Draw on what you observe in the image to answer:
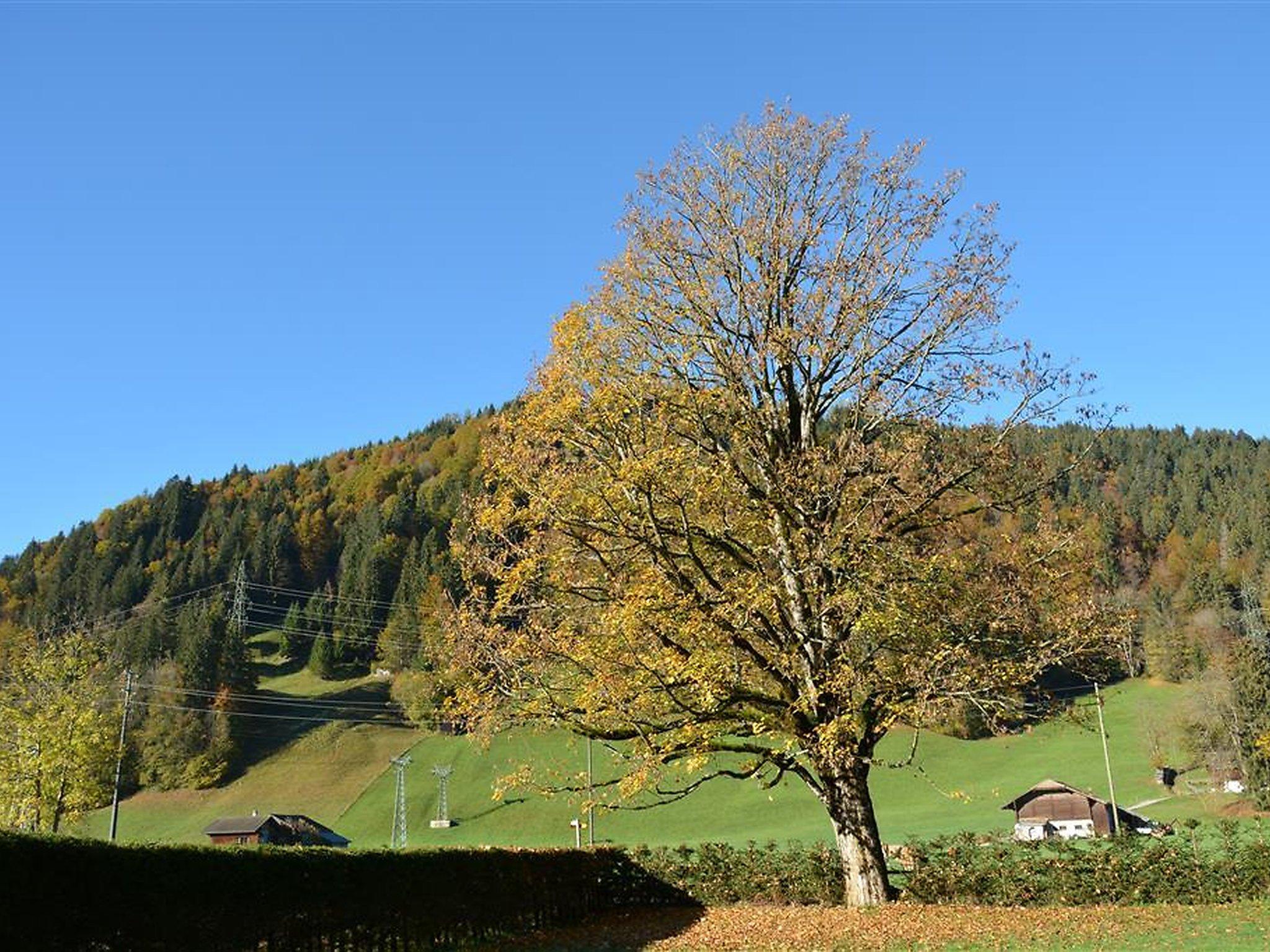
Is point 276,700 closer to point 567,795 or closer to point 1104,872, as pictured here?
point 567,795

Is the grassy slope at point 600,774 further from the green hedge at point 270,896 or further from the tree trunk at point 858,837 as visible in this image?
the tree trunk at point 858,837

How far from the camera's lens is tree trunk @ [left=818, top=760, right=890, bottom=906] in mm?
17406

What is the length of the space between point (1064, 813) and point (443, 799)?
45.0 meters

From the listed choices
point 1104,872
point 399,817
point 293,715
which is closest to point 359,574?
point 293,715

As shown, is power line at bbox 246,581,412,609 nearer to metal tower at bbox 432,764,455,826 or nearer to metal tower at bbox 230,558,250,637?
metal tower at bbox 230,558,250,637

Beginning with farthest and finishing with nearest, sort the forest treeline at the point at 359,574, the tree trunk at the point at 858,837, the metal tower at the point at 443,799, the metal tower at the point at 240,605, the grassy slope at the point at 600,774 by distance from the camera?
the metal tower at the point at 240,605 → the forest treeline at the point at 359,574 → the metal tower at the point at 443,799 → the grassy slope at the point at 600,774 → the tree trunk at the point at 858,837

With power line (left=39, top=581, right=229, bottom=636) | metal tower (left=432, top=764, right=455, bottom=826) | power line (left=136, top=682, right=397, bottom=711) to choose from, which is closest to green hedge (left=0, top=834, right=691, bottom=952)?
metal tower (left=432, top=764, right=455, bottom=826)

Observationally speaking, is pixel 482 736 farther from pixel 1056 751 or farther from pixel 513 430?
pixel 1056 751

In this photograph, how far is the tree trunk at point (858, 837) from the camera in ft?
57.1

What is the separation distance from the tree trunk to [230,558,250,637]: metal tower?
4304 inches

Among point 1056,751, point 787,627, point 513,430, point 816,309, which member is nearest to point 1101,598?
point 787,627

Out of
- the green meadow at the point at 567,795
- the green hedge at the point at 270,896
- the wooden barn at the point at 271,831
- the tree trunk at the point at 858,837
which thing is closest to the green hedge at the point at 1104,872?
the tree trunk at the point at 858,837

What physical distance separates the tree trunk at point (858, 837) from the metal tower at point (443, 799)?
62.7m

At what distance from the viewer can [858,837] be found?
1764cm
